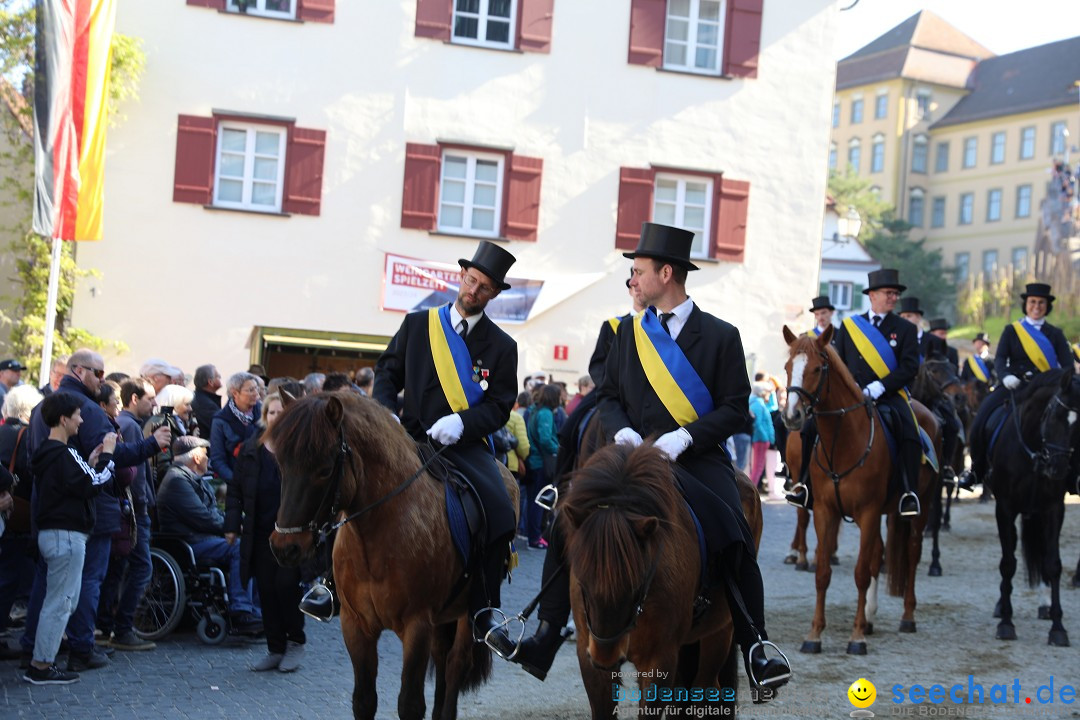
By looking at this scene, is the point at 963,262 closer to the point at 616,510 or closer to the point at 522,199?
the point at 522,199

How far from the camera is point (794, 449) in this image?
11.7 metres

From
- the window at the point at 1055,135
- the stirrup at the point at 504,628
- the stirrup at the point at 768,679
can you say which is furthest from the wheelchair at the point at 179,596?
Answer: the window at the point at 1055,135

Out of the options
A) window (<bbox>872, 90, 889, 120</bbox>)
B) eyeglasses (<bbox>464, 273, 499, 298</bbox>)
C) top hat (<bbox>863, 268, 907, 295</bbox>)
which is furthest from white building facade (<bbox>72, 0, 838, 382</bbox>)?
window (<bbox>872, 90, 889, 120</bbox>)

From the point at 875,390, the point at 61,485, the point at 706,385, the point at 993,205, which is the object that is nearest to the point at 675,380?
the point at 706,385

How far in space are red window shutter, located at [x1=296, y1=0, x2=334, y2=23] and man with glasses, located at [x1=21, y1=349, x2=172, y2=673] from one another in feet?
47.8

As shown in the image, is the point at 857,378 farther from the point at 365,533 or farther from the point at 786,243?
the point at 786,243

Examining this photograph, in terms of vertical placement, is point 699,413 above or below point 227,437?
above

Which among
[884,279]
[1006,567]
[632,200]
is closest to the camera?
[1006,567]

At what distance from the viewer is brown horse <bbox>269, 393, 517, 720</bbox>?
5.75 metres

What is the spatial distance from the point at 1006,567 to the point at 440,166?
14.3 metres

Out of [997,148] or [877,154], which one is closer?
[997,148]

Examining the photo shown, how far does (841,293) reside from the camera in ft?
192

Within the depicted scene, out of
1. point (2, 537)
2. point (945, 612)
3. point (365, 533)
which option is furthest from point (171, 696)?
point (945, 612)

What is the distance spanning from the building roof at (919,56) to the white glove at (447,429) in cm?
8496
